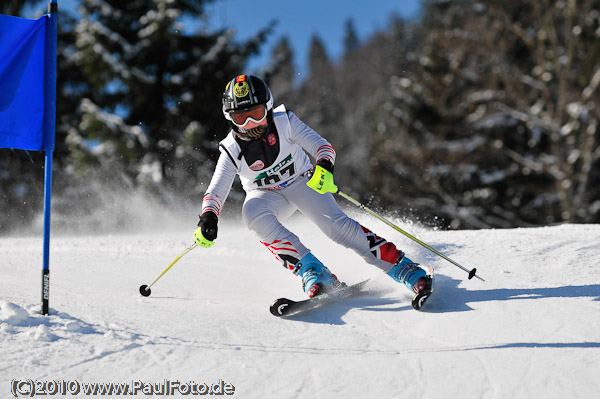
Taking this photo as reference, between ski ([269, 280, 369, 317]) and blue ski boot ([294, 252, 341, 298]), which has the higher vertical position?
blue ski boot ([294, 252, 341, 298])

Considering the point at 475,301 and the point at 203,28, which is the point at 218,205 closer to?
the point at 475,301

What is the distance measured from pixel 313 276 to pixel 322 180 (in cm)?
66

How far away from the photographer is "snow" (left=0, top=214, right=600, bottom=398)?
217 cm

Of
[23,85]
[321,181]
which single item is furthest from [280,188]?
[23,85]

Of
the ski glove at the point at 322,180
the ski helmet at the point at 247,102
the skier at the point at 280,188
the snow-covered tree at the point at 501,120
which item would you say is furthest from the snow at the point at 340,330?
the snow-covered tree at the point at 501,120

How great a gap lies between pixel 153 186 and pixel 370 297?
11.0 meters

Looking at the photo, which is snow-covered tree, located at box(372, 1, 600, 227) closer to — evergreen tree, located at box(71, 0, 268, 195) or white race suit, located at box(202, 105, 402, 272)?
evergreen tree, located at box(71, 0, 268, 195)

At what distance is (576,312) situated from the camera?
112 inches

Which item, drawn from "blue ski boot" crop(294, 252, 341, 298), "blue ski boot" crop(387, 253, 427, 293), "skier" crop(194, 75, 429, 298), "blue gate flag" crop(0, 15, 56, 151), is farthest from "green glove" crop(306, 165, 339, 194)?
"blue gate flag" crop(0, 15, 56, 151)

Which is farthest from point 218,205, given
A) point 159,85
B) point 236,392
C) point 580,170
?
point 580,170

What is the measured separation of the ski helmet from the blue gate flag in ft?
3.83

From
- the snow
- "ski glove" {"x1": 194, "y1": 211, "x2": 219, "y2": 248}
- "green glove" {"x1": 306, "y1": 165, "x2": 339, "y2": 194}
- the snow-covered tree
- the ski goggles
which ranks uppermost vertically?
the snow-covered tree

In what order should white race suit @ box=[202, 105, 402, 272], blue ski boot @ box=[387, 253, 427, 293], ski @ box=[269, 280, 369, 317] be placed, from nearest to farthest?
ski @ box=[269, 280, 369, 317]
blue ski boot @ box=[387, 253, 427, 293]
white race suit @ box=[202, 105, 402, 272]

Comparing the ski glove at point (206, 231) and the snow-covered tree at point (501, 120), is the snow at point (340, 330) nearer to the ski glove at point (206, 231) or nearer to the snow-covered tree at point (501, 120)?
the ski glove at point (206, 231)
